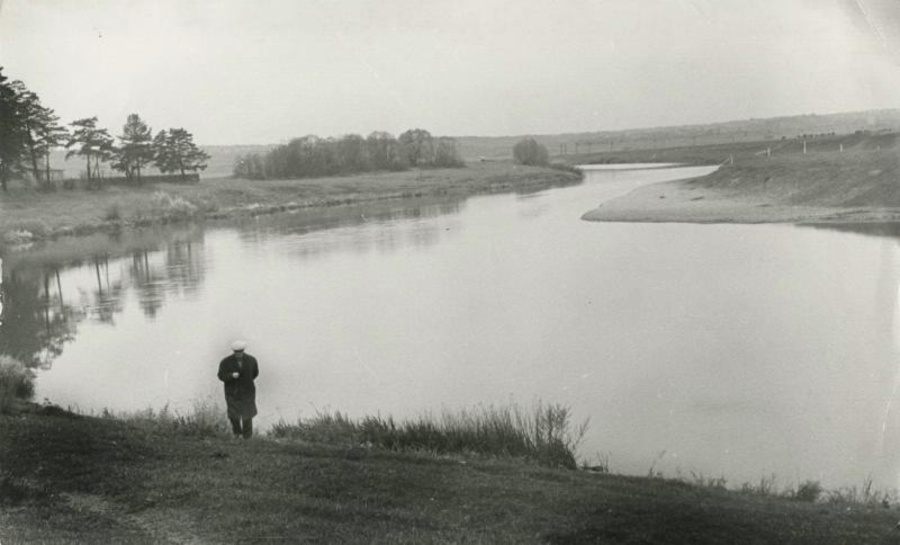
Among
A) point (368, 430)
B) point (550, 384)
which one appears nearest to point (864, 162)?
point (550, 384)

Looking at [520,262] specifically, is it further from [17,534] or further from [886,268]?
[17,534]

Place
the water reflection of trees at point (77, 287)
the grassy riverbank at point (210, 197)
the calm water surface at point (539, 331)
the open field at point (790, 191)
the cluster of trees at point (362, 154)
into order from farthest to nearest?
the grassy riverbank at point (210, 197) < the open field at point (790, 191) < the cluster of trees at point (362, 154) < the water reflection of trees at point (77, 287) < the calm water surface at point (539, 331)

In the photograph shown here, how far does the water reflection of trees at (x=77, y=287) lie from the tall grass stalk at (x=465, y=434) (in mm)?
8601

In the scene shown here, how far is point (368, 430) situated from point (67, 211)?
29862mm

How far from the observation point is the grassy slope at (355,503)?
6.55 metres

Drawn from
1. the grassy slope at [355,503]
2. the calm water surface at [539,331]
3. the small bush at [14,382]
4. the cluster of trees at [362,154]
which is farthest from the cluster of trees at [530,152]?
the grassy slope at [355,503]

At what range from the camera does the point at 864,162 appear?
30.9 meters

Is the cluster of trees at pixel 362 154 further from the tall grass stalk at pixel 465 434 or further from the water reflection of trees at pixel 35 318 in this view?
the tall grass stalk at pixel 465 434

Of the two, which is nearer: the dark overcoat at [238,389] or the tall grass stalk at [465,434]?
the tall grass stalk at [465,434]

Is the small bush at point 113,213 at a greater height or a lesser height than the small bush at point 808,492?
greater

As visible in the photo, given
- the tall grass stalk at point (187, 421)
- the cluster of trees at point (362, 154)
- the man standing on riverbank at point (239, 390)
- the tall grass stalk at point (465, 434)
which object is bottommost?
the tall grass stalk at point (465, 434)

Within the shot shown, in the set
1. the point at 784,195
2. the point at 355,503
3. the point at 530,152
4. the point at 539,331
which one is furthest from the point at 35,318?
the point at 530,152

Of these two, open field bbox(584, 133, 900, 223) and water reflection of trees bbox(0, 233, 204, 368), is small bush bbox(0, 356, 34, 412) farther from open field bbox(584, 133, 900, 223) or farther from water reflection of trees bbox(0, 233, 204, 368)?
open field bbox(584, 133, 900, 223)

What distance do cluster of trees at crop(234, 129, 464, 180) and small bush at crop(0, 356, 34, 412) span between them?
1432 centimetres
